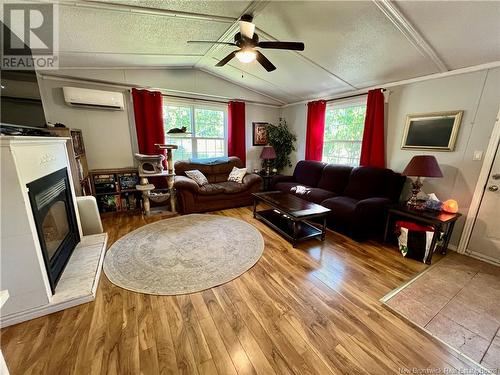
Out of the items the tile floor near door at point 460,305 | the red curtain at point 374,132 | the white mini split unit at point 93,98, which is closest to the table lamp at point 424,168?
the red curtain at point 374,132

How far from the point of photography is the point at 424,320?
1594 millimetres

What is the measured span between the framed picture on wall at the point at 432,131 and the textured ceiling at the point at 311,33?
21.9 inches

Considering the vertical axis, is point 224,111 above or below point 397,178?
above

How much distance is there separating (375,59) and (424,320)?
2830 mm

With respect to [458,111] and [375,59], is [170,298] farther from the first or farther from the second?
[458,111]

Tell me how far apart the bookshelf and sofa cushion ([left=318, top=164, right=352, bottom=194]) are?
3420 millimetres

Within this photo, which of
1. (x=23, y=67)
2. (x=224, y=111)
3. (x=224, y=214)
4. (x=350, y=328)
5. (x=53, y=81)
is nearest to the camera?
(x=350, y=328)

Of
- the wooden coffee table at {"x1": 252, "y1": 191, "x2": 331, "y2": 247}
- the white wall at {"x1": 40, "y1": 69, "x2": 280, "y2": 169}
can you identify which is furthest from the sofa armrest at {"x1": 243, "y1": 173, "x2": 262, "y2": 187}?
the white wall at {"x1": 40, "y1": 69, "x2": 280, "y2": 169}

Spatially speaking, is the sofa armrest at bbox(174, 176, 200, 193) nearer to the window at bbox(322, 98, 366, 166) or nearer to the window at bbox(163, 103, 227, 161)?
the window at bbox(163, 103, 227, 161)

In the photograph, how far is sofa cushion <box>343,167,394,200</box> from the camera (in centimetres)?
310

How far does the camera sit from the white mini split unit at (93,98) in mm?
3129

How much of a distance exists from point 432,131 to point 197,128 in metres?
3.98

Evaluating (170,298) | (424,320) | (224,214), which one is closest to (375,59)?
(424,320)

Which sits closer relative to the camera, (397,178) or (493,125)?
(493,125)
